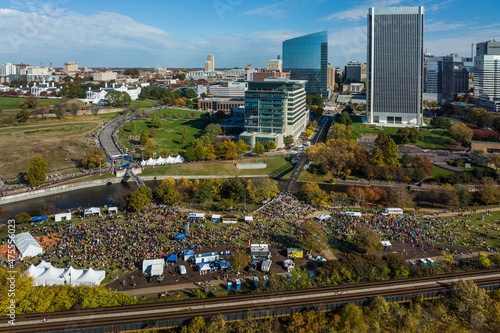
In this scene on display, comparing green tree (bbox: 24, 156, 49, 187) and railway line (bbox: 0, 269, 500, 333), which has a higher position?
green tree (bbox: 24, 156, 49, 187)

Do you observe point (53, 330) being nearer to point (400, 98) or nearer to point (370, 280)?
point (370, 280)

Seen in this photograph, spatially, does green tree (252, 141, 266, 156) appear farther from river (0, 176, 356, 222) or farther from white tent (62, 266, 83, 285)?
white tent (62, 266, 83, 285)

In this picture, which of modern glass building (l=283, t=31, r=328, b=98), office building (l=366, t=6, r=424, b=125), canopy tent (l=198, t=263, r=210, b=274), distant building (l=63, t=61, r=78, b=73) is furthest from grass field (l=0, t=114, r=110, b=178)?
distant building (l=63, t=61, r=78, b=73)

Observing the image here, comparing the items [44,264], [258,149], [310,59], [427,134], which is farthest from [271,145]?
[310,59]

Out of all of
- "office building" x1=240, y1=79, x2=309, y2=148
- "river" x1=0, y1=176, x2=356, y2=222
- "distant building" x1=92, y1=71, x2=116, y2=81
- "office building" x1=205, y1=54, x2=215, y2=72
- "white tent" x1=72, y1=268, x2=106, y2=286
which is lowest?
"white tent" x1=72, y1=268, x2=106, y2=286

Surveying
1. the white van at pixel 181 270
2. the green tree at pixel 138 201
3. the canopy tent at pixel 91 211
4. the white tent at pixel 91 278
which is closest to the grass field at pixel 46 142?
the canopy tent at pixel 91 211

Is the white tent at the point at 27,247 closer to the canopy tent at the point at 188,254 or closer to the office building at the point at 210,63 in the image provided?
the canopy tent at the point at 188,254

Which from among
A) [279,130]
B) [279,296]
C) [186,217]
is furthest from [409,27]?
[279,296]
